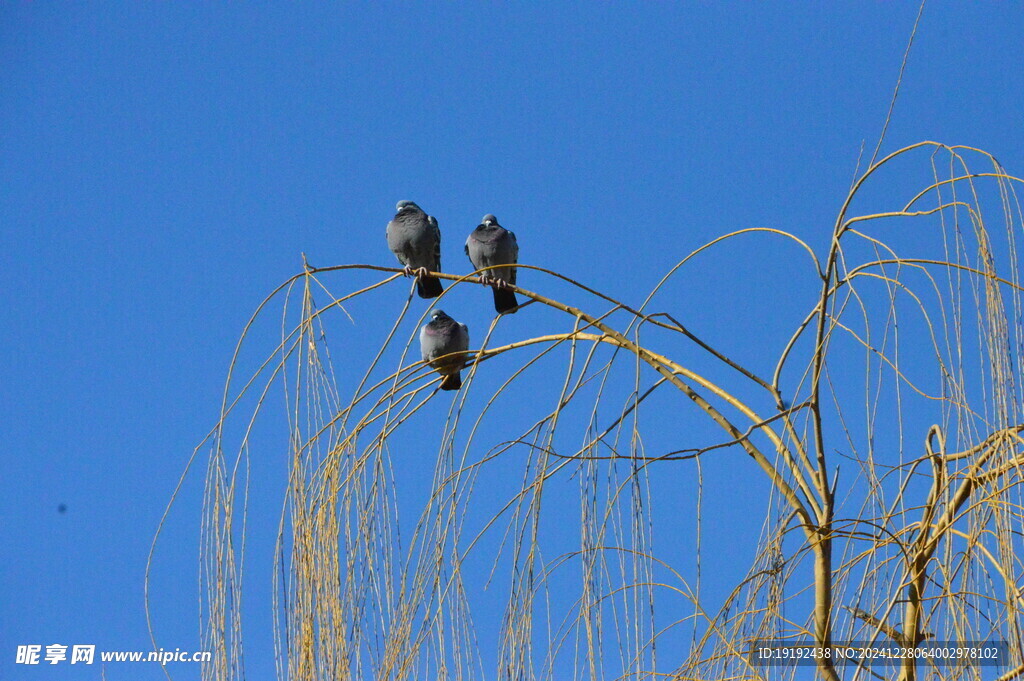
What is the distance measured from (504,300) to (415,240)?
49cm

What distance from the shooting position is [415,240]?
200 inches

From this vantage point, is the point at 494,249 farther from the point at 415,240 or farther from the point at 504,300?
the point at 415,240

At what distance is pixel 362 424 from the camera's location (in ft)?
8.14

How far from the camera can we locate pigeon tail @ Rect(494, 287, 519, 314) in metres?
5.09

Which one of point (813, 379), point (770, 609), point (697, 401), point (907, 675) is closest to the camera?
point (770, 609)

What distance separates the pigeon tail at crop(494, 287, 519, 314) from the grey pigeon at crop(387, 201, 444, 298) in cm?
27

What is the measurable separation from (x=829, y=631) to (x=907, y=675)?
0.19 metres

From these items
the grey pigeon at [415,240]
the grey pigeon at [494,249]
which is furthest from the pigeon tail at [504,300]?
the grey pigeon at [415,240]

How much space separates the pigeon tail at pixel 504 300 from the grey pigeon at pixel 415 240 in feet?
0.89

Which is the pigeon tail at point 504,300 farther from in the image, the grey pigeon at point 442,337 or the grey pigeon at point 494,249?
the grey pigeon at point 442,337

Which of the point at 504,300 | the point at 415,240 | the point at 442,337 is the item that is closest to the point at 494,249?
the point at 504,300

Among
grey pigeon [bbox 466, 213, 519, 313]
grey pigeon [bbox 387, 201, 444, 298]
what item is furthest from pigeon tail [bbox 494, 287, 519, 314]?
grey pigeon [bbox 387, 201, 444, 298]

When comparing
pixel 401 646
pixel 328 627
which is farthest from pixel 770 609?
pixel 328 627

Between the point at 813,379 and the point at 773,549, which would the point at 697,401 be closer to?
the point at 813,379
